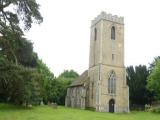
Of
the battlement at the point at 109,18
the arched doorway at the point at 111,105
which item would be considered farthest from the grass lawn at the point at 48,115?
the battlement at the point at 109,18

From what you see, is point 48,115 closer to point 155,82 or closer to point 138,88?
point 155,82

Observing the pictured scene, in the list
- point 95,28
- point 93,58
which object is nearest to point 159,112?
point 93,58

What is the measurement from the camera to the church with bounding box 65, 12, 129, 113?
4894 cm

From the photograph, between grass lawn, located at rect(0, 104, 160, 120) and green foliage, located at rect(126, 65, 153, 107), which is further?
green foliage, located at rect(126, 65, 153, 107)

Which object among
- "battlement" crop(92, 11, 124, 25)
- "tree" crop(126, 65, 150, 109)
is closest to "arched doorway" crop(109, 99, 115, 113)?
"tree" crop(126, 65, 150, 109)

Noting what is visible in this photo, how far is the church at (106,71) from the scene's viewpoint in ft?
161

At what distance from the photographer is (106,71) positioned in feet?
163

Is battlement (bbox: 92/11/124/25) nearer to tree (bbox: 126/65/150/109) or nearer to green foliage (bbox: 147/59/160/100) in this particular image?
green foliage (bbox: 147/59/160/100)

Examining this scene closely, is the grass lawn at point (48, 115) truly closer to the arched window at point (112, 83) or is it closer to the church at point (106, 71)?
the church at point (106, 71)

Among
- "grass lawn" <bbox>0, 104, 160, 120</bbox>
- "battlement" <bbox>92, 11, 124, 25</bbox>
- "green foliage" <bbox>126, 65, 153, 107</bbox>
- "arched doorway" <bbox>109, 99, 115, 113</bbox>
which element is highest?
"battlement" <bbox>92, 11, 124, 25</bbox>

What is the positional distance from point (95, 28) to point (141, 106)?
Result: 677 inches

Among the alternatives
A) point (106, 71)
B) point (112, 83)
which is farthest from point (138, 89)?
point (106, 71)

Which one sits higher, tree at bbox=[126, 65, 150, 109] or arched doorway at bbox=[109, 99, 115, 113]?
tree at bbox=[126, 65, 150, 109]

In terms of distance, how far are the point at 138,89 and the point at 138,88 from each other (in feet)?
0.65
